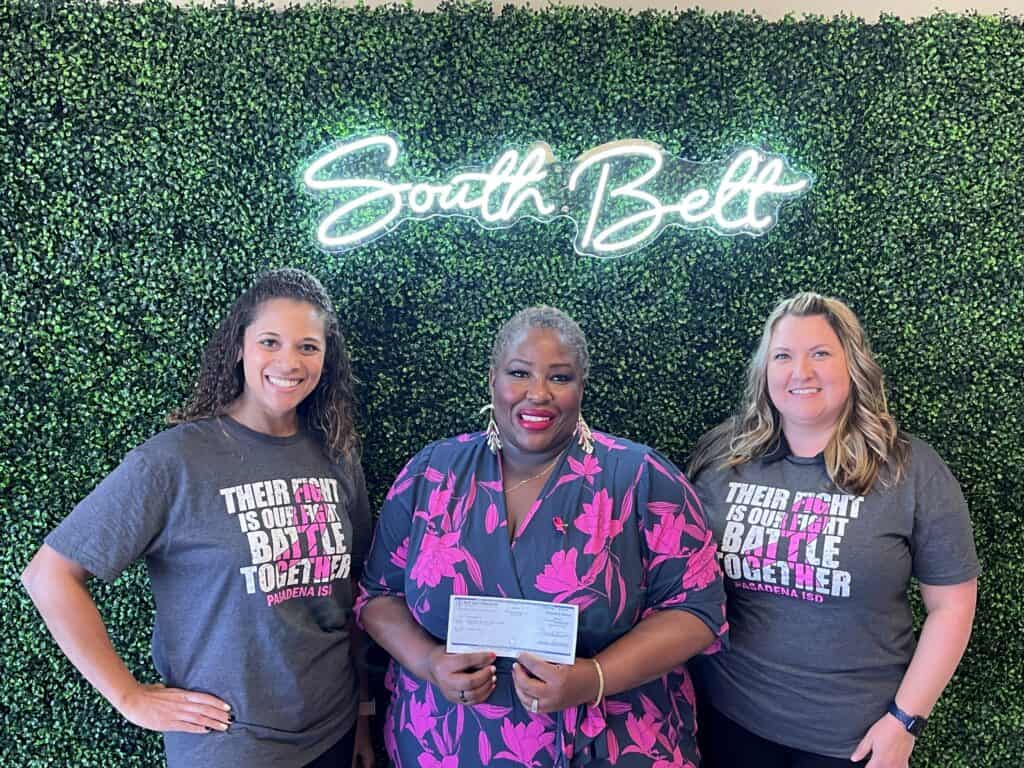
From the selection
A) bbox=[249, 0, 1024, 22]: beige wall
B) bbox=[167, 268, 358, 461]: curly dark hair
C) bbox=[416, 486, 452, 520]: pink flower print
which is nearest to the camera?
bbox=[416, 486, 452, 520]: pink flower print

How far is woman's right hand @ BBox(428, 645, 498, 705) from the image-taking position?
1.60 meters

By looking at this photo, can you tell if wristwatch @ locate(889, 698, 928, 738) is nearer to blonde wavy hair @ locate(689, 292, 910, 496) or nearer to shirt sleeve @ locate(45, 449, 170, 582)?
blonde wavy hair @ locate(689, 292, 910, 496)

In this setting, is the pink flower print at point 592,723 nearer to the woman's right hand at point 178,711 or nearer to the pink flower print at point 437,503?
the pink flower print at point 437,503

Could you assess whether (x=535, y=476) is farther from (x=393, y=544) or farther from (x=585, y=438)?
(x=393, y=544)

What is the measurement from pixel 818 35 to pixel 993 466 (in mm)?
1561

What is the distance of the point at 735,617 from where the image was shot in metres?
2.02

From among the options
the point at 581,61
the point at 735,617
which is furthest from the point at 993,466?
the point at 581,61


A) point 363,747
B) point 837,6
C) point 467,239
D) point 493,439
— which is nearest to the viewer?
point 493,439

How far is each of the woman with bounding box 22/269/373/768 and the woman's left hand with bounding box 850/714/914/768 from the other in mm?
1373

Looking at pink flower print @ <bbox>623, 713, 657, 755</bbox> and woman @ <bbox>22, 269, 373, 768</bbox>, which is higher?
woman @ <bbox>22, 269, 373, 768</bbox>

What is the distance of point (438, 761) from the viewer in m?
1.74

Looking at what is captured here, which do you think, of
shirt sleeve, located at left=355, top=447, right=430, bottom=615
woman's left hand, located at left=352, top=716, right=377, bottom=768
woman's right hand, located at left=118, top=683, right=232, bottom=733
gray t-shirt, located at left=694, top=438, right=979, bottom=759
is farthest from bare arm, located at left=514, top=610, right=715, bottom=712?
woman's left hand, located at left=352, top=716, right=377, bottom=768

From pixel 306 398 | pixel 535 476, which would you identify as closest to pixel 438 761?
pixel 535 476

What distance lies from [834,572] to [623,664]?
66 cm
